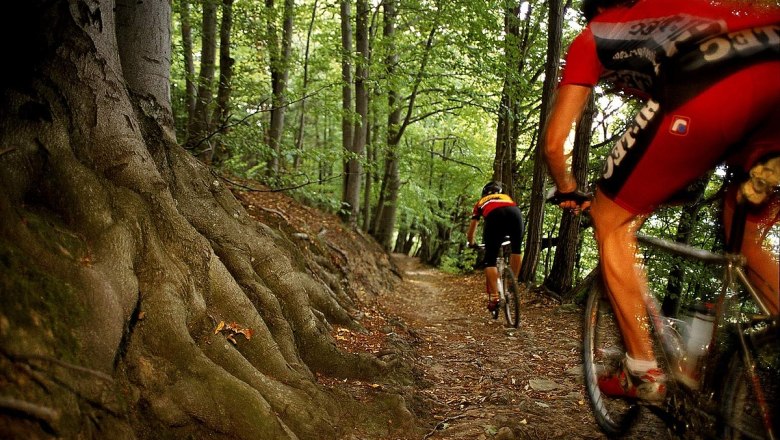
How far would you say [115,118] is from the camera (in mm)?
2924

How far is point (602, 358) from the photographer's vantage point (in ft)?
9.59

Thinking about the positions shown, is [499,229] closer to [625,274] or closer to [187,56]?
[625,274]

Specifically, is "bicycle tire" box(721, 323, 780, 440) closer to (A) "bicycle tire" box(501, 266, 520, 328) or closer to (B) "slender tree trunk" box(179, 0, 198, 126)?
(A) "bicycle tire" box(501, 266, 520, 328)

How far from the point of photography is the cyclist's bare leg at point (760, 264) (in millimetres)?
1946

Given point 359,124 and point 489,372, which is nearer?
point 489,372

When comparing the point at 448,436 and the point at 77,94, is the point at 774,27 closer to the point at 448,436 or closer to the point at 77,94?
the point at 448,436

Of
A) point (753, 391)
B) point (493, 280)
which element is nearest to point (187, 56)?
point (493, 280)

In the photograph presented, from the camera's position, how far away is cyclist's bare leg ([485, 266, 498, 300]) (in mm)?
7117

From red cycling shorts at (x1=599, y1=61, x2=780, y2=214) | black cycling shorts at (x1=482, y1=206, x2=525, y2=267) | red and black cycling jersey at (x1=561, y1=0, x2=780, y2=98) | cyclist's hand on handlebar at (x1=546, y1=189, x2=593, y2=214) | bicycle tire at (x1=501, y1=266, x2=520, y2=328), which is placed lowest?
bicycle tire at (x1=501, y1=266, x2=520, y2=328)

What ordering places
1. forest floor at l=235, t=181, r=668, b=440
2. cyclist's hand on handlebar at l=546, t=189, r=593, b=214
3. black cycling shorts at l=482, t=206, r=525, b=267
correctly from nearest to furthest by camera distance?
cyclist's hand on handlebar at l=546, t=189, r=593, b=214, forest floor at l=235, t=181, r=668, b=440, black cycling shorts at l=482, t=206, r=525, b=267

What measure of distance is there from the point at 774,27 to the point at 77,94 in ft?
11.8

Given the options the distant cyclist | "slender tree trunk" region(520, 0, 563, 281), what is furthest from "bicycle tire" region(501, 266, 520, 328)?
"slender tree trunk" region(520, 0, 563, 281)

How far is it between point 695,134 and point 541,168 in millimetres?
8010

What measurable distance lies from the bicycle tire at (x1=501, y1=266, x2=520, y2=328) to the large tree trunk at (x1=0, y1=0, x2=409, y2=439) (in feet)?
12.7
